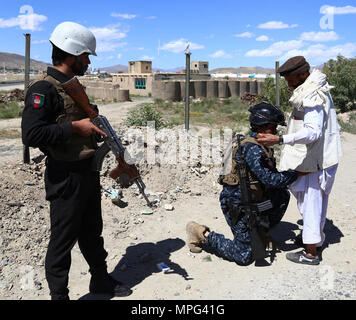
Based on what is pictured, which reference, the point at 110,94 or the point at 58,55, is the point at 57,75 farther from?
the point at 110,94

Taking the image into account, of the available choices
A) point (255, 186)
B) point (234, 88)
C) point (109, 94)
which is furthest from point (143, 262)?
point (234, 88)

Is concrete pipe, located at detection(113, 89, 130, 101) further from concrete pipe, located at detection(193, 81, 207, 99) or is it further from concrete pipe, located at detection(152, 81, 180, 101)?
concrete pipe, located at detection(193, 81, 207, 99)

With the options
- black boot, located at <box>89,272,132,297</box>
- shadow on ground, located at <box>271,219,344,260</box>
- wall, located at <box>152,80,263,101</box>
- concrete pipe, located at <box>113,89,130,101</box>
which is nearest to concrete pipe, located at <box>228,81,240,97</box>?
wall, located at <box>152,80,263,101</box>

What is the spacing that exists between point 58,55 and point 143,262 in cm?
205

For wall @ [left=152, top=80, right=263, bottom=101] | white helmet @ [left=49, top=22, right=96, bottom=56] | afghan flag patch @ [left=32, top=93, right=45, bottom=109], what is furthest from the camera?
wall @ [left=152, top=80, right=263, bottom=101]

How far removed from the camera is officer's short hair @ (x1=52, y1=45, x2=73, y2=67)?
2562 millimetres

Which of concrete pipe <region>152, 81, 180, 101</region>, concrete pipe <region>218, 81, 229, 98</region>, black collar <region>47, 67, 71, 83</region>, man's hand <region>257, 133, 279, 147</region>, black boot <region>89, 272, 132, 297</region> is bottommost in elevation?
black boot <region>89, 272, 132, 297</region>

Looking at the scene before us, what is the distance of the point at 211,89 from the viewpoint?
33.7m

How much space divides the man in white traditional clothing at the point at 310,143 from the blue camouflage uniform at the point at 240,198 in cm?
14

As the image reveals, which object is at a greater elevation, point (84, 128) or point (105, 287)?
point (84, 128)

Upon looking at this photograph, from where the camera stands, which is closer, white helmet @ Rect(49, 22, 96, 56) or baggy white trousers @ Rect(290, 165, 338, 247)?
white helmet @ Rect(49, 22, 96, 56)

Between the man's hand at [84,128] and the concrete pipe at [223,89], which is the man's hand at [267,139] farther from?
the concrete pipe at [223,89]

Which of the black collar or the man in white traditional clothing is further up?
the black collar

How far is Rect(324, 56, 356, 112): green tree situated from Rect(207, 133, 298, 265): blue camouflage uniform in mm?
15189
